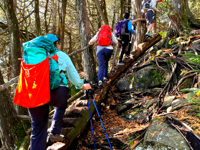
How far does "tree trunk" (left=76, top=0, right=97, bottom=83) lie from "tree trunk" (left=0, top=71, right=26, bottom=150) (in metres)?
2.86

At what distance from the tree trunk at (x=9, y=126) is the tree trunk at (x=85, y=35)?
286cm

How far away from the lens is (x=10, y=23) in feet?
15.8

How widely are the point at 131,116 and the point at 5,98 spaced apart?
10.2ft

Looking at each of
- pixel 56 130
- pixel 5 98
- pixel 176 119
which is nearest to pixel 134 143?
pixel 176 119

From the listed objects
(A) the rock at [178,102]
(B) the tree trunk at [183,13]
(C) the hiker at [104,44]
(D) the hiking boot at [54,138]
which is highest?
(B) the tree trunk at [183,13]

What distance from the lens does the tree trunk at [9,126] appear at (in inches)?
121

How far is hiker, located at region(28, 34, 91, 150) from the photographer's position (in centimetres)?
230

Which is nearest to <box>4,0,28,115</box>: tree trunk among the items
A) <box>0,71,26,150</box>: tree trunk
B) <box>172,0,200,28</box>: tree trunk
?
<box>0,71,26,150</box>: tree trunk

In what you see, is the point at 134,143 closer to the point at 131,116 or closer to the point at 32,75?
the point at 131,116

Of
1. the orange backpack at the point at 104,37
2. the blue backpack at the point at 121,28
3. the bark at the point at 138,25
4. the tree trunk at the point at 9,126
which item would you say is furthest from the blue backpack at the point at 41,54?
the bark at the point at 138,25

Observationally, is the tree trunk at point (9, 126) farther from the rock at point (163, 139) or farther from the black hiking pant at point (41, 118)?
the rock at point (163, 139)

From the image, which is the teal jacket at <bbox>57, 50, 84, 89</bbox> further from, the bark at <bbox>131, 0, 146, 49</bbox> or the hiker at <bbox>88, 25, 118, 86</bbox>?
the bark at <bbox>131, 0, 146, 49</bbox>

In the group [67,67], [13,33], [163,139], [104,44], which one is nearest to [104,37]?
[104,44]

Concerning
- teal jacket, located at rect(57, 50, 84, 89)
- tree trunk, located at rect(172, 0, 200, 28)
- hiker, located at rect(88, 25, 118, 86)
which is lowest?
teal jacket, located at rect(57, 50, 84, 89)
